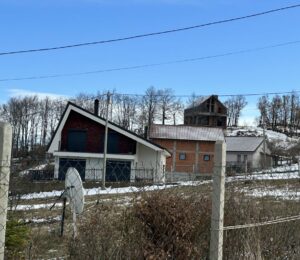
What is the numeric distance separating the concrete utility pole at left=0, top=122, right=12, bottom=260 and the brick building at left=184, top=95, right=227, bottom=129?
342ft

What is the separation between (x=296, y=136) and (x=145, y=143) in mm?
86041

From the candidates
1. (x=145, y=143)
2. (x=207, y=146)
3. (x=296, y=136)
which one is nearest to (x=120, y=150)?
(x=145, y=143)

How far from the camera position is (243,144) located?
86500 millimetres

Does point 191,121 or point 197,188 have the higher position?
point 191,121

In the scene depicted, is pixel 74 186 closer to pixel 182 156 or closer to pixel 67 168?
pixel 67 168

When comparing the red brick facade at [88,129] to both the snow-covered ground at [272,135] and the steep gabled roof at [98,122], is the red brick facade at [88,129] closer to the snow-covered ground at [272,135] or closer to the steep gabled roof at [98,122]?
the steep gabled roof at [98,122]

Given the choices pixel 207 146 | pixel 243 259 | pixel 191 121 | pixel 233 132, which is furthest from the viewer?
pixel 233 132

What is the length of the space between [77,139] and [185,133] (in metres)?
24.3

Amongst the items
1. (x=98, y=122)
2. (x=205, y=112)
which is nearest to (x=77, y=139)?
(x=98, y=122)

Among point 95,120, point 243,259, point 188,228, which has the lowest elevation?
point 243,259

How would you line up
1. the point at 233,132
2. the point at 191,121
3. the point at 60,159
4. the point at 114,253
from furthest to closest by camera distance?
the point at 233,132 < the point at 191,121 < the point at 60,159 < the point at 114,253

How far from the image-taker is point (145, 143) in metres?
47.2

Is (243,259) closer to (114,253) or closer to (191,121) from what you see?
(114,253)

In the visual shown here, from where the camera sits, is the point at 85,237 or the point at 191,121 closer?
the point at 85,237
